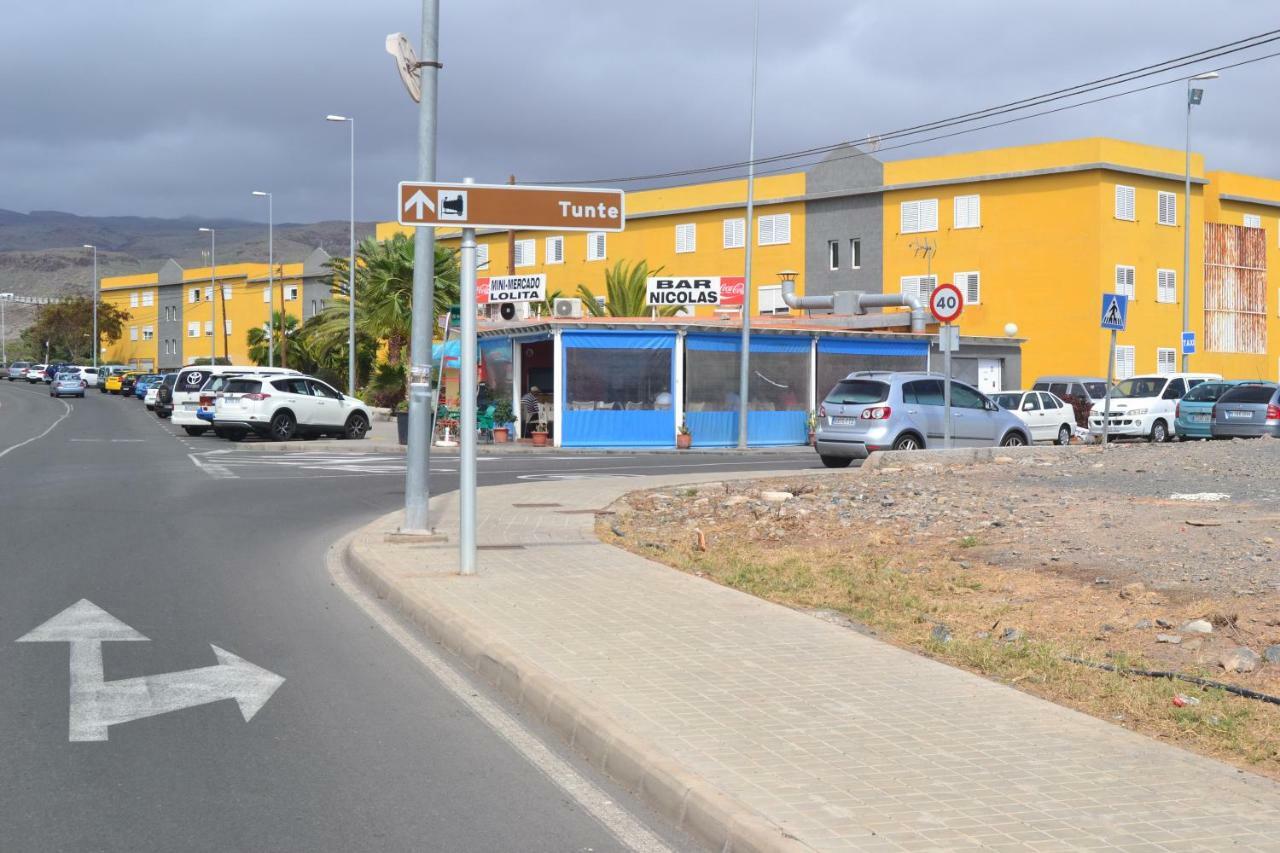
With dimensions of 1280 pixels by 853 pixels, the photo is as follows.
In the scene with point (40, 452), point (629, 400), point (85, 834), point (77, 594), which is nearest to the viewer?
point (85, 834)

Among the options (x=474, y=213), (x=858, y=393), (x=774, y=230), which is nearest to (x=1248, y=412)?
(x=858, y=393)

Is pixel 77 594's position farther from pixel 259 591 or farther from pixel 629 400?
pixel 629 400

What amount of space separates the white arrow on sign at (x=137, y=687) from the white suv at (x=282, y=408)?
27.7 m

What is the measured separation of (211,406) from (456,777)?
113ft

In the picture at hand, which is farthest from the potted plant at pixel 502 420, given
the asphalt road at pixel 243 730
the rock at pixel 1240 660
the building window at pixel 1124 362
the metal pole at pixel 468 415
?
the rock at pixel 1240 660

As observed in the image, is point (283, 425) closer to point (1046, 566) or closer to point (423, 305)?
point (423, 305)

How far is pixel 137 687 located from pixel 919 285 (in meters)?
49.7

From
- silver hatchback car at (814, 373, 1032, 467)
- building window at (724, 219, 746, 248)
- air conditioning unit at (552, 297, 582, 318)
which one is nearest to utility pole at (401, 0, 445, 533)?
silver hatchback car at (814, 373, 1032, 467)

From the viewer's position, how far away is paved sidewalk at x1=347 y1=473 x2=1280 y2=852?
4.93 meters

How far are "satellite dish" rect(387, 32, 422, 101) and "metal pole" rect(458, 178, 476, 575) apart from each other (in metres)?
3.38

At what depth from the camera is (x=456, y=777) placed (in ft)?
19.7

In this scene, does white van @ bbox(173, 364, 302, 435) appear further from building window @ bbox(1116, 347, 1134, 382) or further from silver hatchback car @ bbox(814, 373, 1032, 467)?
building window @ bbox(1116, 347, 1134, 382)

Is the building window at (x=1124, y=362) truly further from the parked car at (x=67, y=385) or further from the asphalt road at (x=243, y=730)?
the parked car at (x=67, y=385)

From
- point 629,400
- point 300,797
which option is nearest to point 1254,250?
point 629,400
